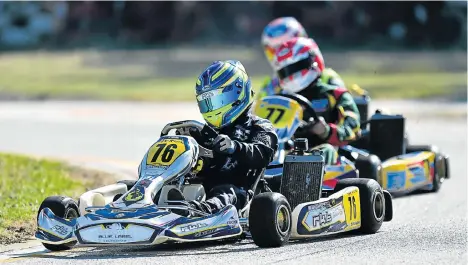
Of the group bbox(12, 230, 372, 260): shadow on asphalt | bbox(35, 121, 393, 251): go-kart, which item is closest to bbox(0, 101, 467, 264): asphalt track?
bbox(12, 230, 372, 260): shadow on asphalt

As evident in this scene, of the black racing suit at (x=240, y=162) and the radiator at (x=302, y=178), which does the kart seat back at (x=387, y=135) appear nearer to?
the radiator at (x=302, y=178)

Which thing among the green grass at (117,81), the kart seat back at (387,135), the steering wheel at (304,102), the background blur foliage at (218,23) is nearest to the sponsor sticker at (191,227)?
the steering wheel at (304,102)

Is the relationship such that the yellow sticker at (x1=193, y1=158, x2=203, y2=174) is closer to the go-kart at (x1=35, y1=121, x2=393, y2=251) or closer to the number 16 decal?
the go-kart at (x1=35, y1=121, x2=393, y2=251)

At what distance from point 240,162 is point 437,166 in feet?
13.0

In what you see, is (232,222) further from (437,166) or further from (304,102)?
(437,166)

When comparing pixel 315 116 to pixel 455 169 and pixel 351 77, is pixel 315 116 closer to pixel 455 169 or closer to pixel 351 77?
pixel 455 169

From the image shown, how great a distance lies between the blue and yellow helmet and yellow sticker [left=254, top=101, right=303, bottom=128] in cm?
146

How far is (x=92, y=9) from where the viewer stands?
118ft

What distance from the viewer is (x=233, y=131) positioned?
7.74 m

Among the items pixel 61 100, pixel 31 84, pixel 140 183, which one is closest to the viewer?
pixel 140 183

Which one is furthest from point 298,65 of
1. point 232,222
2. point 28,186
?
point 232,222

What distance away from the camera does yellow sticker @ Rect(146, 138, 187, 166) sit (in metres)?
7.09

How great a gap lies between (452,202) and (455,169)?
280 centimetres

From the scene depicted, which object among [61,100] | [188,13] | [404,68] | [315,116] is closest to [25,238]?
[315,116]
